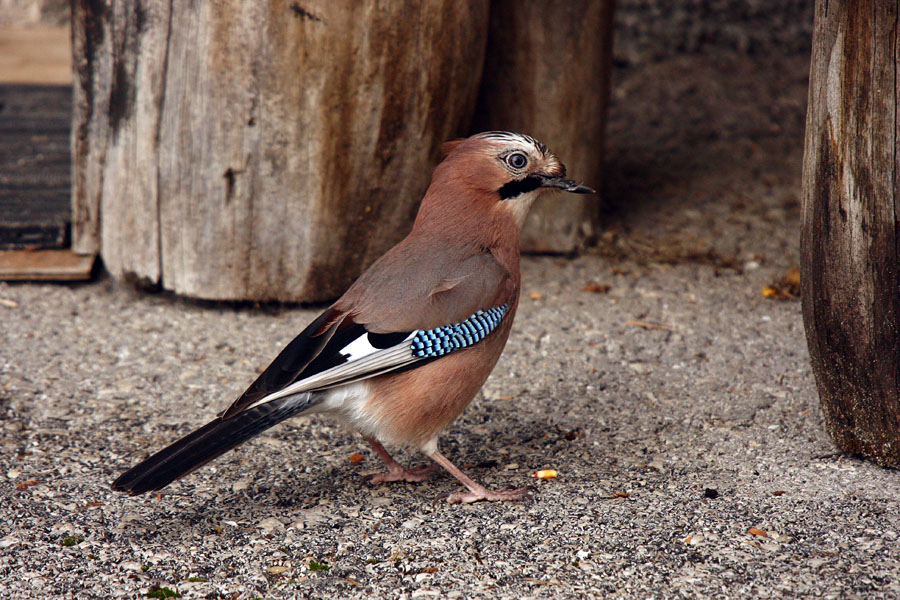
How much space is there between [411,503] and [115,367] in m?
1.90

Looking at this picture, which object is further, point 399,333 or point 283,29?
point 283,29

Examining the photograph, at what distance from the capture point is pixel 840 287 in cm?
329

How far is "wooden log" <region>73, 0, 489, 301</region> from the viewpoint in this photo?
15.1 feet

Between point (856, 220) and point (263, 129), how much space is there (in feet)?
9.23

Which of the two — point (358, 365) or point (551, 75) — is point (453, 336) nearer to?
point (358, 365)

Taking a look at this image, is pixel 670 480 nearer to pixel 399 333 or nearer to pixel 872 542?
pixel 872 542

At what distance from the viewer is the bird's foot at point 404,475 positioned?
360cm

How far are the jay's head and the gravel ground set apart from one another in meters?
1.02

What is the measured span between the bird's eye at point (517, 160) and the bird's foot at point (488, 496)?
1.20 metres

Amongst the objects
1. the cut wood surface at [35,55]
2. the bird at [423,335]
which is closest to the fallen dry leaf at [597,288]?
the bird at [423,335]

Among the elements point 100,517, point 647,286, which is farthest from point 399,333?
point 647,286

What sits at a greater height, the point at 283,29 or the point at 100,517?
the point at 283,29

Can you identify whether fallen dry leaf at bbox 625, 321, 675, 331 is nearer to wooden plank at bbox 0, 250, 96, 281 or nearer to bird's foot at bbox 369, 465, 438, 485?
bird's foot at bbox 369, 465, 438, 485

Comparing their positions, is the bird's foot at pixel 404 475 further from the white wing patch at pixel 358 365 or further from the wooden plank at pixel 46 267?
the wooden plank at pixel 46 267
